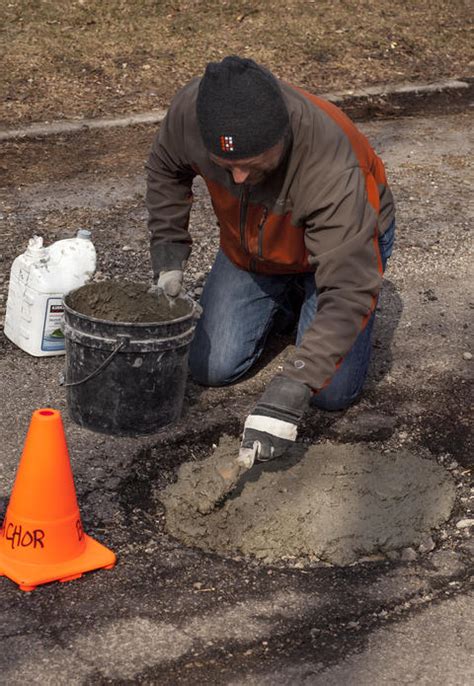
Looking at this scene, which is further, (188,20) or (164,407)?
(188,20)

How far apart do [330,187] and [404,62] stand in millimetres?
6433

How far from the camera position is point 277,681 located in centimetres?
322

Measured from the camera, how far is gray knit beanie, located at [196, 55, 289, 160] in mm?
3715

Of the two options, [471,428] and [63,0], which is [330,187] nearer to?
[471,428]

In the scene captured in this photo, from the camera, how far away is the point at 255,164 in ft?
12.6

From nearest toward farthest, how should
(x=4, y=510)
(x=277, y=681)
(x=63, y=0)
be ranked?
(x=277, y=681)
(x=4, y=510)
(x=63, y=0)

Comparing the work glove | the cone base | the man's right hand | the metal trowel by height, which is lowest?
the cone base

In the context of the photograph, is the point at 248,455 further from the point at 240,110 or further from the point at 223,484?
the point at 240,110

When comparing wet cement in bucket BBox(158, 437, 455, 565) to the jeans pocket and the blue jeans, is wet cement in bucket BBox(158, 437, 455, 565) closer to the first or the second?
the blue jeans

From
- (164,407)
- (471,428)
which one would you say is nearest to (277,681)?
(164,407)

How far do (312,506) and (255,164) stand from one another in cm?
128

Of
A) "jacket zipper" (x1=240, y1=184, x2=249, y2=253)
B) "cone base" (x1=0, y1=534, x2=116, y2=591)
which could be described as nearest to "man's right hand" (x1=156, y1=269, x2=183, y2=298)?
"jacket zipper" (x1=240, y1=184, x2=249, y2=253)

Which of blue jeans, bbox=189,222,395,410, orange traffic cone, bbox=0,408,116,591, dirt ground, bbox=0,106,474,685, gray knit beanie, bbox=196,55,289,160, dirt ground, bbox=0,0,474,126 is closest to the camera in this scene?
dirt ground, bbox=0,106,474,685

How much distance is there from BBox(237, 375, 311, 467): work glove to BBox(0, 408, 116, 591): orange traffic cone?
632mm
